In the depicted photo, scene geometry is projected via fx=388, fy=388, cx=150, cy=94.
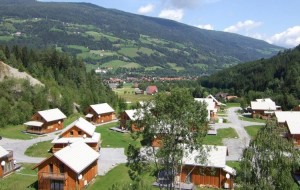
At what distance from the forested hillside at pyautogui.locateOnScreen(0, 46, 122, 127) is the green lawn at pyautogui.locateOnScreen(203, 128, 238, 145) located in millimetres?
37882

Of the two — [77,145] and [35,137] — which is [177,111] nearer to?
[77,145]

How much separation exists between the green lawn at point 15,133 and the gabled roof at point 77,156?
2788 centimetres

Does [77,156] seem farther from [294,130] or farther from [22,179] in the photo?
[294,130]

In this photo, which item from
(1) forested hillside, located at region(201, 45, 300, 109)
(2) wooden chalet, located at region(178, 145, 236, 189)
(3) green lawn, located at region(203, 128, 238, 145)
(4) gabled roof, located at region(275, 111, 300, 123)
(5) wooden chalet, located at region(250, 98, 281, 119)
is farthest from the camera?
(1) forested hillside, located at region(201, 45, 300, 109)

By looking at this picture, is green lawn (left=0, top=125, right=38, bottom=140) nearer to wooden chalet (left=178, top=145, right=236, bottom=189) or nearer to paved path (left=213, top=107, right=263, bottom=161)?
paved path (left=213, top=107, right=263, bottom=161)

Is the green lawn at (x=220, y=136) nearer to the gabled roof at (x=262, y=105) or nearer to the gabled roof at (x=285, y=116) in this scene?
the gabled roof at (x=285, y=116)

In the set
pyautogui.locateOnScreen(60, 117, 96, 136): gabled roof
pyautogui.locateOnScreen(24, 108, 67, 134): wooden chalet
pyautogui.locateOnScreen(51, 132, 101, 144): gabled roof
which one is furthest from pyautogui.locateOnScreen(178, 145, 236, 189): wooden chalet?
pyautogui.locateOnScreen(24, 108, 67, 134): wooden chalet

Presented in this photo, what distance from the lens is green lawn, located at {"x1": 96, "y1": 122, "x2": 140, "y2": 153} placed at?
6623 centimetres

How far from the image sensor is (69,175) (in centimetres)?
4328

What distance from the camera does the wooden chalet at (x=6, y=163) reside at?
4803 cm

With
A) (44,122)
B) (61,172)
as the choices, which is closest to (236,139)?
(44,122)

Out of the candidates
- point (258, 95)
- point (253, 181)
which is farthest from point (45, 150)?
point (258, 95)

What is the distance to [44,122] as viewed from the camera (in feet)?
254

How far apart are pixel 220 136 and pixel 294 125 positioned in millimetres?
13764
